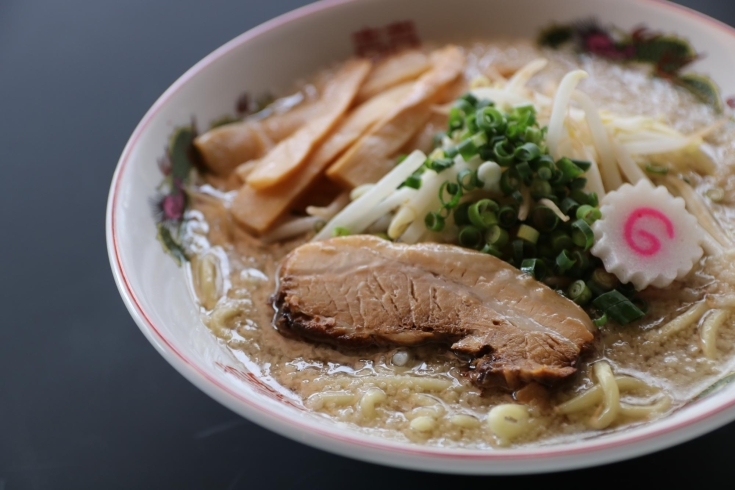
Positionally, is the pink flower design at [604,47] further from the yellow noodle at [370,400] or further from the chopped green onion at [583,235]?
the yellow noodle at [370,400]

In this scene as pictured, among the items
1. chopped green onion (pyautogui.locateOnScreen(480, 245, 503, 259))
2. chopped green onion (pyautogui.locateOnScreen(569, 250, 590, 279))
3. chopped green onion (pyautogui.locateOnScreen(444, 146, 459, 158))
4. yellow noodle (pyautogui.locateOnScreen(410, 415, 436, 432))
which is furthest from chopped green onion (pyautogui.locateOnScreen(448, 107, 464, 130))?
yellow noodle (pyautogui.locateOnScreen(410, 415, 436, 432))

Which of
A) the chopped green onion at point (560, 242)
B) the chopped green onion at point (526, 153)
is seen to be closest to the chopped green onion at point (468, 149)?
the chopped green onion at point (526, 153)

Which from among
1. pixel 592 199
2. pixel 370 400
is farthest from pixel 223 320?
pixel 592 199

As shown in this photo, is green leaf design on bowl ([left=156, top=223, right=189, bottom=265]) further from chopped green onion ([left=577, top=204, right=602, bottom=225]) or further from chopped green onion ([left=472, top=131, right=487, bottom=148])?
chopped green onion ([left=577, top=204, right=602, bottom=225])

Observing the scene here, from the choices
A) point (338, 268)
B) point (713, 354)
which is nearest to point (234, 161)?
point (338, 268)

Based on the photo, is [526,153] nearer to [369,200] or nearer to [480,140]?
[480,140]

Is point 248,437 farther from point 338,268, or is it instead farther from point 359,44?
point 359,44
